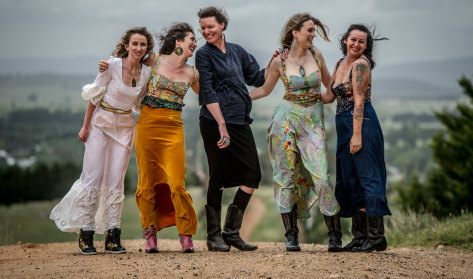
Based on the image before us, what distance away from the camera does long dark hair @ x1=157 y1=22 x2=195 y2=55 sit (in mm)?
5957

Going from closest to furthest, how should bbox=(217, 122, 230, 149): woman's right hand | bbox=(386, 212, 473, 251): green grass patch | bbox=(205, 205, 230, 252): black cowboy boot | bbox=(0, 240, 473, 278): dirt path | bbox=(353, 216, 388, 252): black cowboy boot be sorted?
bbox=(0, 240, 473, 278): dirt path < bbox=(217, 122, 230, 149): woman's right hand < bbox=(353, 216, 388, 252): black cowboy boot < bbox=(205, 205, 230, 252): black cowboy boot < bbox=(386, 212, 473, 251): green grass patch

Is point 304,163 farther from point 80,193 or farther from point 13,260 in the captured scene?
point 13,260

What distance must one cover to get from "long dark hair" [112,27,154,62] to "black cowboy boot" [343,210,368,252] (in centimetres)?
278

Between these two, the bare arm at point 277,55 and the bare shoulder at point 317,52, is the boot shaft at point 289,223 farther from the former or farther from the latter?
the bare shoulder at point 317,52

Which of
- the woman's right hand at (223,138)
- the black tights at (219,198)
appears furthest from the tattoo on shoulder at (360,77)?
the black tights at (219,198)

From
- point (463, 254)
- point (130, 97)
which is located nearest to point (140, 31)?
point (130, 97)

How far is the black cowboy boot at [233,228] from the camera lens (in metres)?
6.18

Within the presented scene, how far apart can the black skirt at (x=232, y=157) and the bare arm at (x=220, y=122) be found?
0.17 m

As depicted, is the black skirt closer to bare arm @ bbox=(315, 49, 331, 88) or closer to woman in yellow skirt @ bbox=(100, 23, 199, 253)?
woman in yellow skirt @ bbox=(100, 23, 199, 253)

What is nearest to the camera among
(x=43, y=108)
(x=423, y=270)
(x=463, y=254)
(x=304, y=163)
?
(x=423, y=270)

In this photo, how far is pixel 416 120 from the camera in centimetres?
9325

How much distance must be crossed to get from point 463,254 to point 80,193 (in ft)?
14.2

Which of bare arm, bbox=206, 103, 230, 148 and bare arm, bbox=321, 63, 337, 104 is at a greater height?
bare arm, bbox=321, 63, 337, 104

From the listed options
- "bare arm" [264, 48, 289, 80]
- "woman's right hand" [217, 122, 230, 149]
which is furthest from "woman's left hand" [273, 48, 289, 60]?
"woman's right hand" [217, 122, 230, 149]
